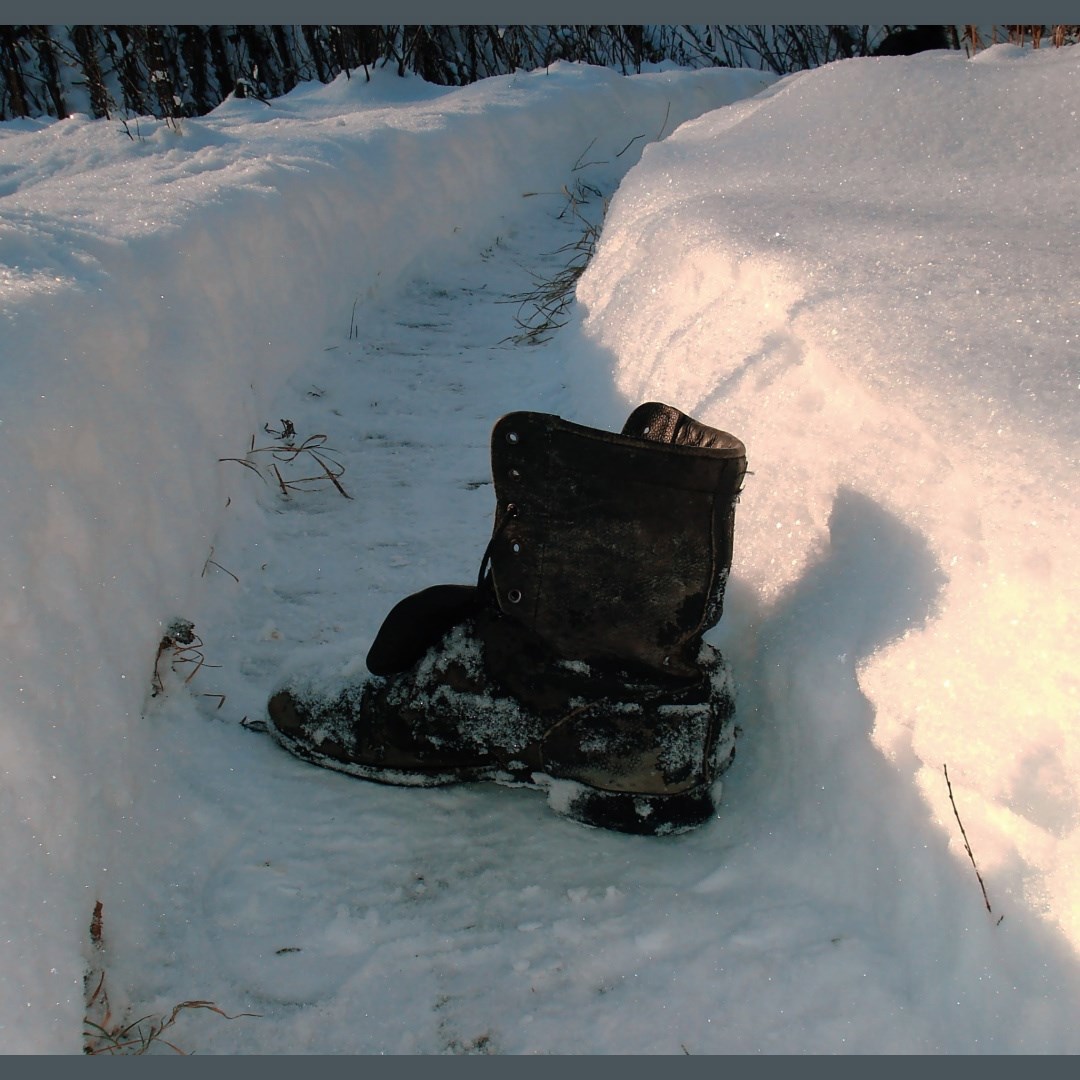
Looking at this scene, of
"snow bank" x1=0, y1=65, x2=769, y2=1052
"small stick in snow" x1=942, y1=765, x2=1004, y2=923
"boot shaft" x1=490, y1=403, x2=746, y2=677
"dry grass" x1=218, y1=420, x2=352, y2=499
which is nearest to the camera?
"small stick in snow" x1=942, y1=765, x2=1004, y2=923

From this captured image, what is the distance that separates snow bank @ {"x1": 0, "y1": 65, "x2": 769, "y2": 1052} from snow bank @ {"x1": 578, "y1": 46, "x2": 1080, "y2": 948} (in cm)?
101

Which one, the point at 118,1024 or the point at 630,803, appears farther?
the point at 630,803

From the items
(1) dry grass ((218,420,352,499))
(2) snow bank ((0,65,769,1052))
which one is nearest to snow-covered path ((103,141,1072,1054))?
(2) snow bank ((0,65,769,1052))

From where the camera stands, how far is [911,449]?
148 cm

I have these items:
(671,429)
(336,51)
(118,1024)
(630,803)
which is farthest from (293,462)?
(336,51)

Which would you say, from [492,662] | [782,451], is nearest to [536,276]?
[782,451]

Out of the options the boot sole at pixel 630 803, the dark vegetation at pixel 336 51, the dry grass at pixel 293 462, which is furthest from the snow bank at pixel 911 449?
the dark vegetation at pixel 336 51

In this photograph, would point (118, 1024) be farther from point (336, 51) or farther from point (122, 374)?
point (336, 51)

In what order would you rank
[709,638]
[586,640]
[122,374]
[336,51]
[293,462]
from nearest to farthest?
[586,640] → [709,638] → [122,374] → [293,462] → [336,51]

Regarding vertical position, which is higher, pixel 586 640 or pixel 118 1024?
pixel 586 640

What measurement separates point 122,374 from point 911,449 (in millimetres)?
1509

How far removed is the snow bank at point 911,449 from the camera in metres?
1.22

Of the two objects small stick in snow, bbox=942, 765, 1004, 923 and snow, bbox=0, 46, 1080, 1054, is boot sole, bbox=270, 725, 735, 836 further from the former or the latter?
small stick in snow, bbox=942, 765, 1004, 923

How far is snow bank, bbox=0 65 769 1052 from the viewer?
1.31 meters
